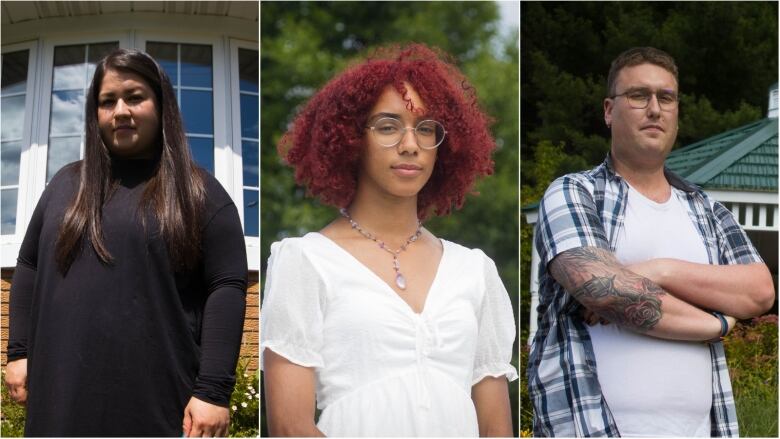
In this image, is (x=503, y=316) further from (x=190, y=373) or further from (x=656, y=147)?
(x=190, y=373)

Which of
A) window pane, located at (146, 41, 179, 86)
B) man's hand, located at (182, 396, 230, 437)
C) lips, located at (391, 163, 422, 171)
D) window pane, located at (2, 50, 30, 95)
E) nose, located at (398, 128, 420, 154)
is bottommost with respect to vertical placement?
man's hand, located at (182, 396, 230, 437)

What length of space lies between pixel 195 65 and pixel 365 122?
49.1 inches

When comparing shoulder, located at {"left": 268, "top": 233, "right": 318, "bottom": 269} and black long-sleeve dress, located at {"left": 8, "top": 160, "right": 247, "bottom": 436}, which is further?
shoulder, located at {"left": 268, "top": 233, "right": 318, "bottom": 269}

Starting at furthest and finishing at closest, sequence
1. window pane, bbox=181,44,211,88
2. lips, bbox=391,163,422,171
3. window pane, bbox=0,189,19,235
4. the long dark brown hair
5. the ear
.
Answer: window pane, bbox=181,44,211,88 → window pane, bbox=0,189,19,235 → the ear → lips, bbox=391,163,422,171 → the long dark brown hair

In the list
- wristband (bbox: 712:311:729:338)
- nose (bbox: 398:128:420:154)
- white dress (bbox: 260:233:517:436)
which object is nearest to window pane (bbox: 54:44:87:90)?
white dress (bbox: 260:233:517:436)

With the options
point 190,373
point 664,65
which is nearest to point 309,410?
point 190,373

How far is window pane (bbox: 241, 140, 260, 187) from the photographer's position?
386cm

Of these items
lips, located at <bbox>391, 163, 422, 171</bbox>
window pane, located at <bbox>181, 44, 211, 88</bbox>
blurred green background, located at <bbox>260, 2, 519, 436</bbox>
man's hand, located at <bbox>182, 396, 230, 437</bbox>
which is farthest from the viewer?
window pane, located at <bbox>181, 44, 211, 88</bbox>

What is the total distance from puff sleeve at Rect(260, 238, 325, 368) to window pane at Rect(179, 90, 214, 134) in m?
1.15

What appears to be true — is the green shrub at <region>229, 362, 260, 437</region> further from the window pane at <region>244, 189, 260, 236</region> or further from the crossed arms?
the crossed arms

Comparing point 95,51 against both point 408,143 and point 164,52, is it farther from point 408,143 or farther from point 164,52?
point 408,143

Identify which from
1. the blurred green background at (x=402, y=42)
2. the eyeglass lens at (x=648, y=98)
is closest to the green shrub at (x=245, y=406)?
the blurred green background at (x=402, y=42)

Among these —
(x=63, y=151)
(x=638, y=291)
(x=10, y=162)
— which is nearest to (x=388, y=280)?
(x=638, y=291)

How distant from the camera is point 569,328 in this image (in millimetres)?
3072
